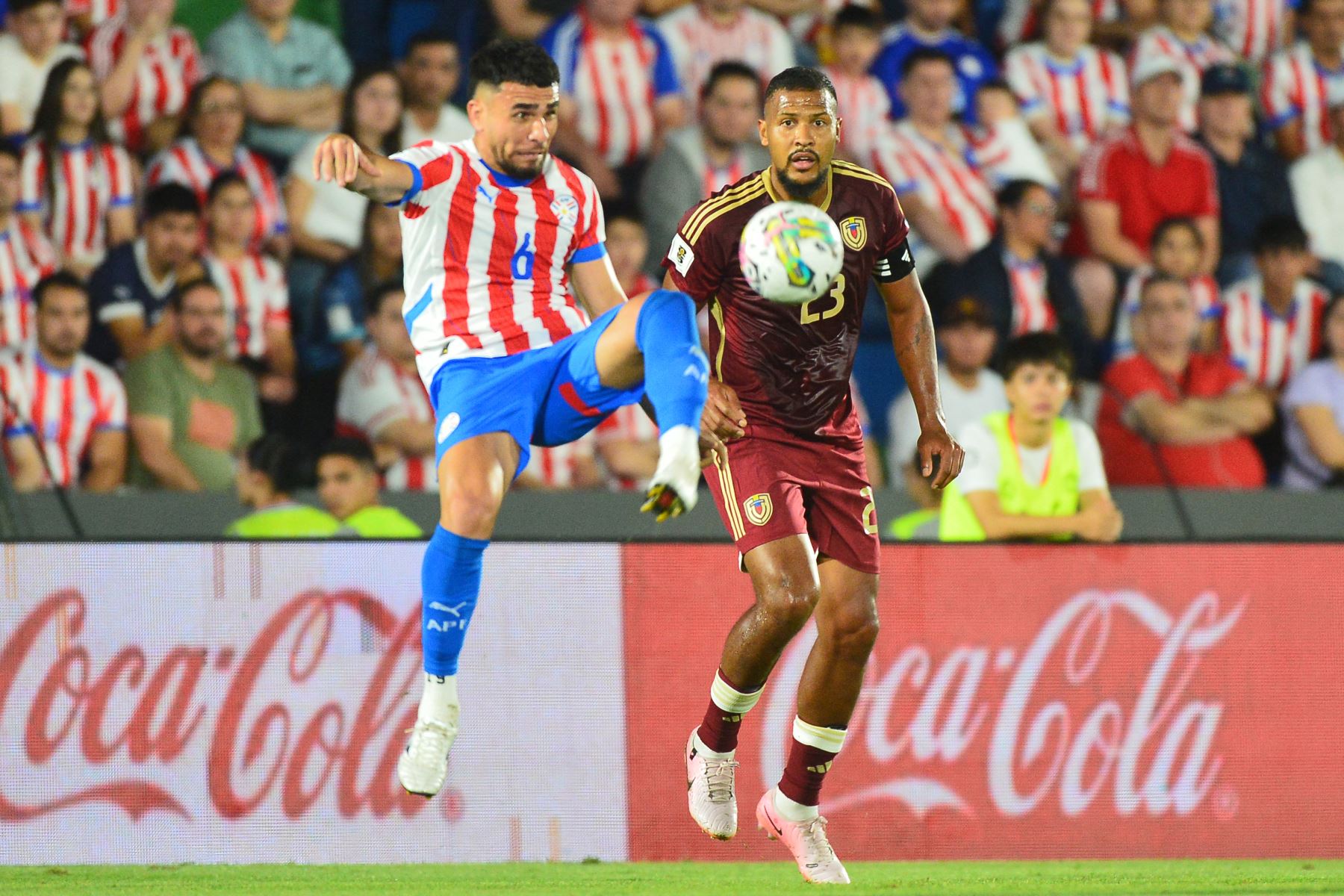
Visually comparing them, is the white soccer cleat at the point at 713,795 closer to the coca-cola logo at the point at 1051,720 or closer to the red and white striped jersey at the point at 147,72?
the coca-cola logo at the point at 1051,720

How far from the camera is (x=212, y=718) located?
24.3 feet

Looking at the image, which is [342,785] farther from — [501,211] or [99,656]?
[501,211]

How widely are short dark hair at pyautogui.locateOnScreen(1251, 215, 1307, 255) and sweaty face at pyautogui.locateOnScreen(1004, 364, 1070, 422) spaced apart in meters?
3.07

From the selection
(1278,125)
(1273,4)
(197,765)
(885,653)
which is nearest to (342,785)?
(197,765)

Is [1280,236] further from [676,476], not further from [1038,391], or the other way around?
[676,476]

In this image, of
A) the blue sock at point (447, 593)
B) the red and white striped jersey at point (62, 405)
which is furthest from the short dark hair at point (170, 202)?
the blue sock at point (447, 593)

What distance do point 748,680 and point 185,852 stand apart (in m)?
2.67

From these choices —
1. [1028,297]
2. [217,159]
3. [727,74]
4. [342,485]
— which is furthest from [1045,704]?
[217,159]

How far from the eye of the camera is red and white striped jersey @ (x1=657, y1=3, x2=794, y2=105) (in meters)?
10.6

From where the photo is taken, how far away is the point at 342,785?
293 inches

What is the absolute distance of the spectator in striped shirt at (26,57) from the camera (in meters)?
9.36

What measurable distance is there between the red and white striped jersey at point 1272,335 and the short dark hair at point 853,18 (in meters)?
2.76

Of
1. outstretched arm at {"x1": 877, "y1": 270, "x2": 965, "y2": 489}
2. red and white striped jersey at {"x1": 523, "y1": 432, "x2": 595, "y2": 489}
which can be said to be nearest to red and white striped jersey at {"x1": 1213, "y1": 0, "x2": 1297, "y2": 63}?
red and white striped jersey at {"x1": 523, "y1": 432, "x2": 595, "y2": 489}

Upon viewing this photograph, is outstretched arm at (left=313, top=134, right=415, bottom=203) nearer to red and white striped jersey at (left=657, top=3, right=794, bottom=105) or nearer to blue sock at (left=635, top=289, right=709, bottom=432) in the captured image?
blue sock at (left=635, top=289, right=709, bottom=432)
